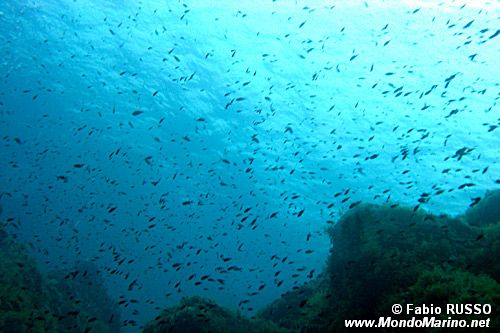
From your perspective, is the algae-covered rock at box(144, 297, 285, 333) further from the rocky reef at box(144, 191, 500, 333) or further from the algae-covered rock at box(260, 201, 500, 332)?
the algae-covered rock at box(260, 201, 500, 332)

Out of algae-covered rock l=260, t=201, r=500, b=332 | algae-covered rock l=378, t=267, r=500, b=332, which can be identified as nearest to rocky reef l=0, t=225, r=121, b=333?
algae-covered rock l=260, t=201, r=500, b=332

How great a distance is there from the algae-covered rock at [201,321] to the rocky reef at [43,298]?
1991mm

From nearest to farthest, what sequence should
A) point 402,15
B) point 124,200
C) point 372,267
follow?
point 372,267 < point 402,15 < point 124,200

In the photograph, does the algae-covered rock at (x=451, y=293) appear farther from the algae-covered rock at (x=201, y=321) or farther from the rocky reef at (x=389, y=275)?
the algae-covered rock at (x=201, y=321)

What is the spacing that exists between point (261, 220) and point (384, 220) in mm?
44216

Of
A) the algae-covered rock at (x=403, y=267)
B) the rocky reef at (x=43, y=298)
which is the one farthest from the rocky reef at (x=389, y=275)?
the rocky reef at (x=43, y=298)

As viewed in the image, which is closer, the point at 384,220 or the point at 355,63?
the point at 384,220

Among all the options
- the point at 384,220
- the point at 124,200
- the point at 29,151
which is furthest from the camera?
the point at 124,200

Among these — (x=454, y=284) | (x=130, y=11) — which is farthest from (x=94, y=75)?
(x=454, y=284)

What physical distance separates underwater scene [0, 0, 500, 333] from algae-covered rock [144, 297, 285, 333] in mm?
60

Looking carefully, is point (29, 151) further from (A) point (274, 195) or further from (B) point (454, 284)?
(B) point (454, 284)

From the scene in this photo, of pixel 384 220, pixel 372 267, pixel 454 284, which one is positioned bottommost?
pixel 454 284

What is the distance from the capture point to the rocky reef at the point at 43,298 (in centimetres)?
1142

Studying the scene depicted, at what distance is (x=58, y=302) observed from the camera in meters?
17.5
